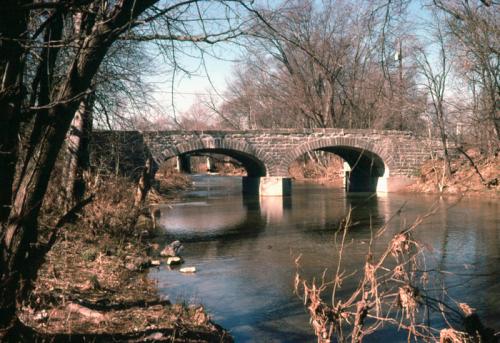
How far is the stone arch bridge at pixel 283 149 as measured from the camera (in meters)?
21.8

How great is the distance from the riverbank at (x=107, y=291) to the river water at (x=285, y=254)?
0.52 meters

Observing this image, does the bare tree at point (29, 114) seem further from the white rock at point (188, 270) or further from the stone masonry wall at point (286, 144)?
the stone masonry wall at point (286, 144)

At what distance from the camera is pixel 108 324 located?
470 centimetres

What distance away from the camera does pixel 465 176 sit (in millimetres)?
22688

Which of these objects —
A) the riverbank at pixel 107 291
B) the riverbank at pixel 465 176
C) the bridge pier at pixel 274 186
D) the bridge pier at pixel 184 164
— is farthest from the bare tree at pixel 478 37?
the bridge pier at pixel 184 164

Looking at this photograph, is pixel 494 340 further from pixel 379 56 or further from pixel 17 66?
pixel 17 66

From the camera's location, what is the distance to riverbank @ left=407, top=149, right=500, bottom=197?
68.7 ft

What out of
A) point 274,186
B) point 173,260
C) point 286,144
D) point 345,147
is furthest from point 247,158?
point 173,260

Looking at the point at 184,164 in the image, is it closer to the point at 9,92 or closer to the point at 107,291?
the point at 107,291

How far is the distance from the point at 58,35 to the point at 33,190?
0.98 meters

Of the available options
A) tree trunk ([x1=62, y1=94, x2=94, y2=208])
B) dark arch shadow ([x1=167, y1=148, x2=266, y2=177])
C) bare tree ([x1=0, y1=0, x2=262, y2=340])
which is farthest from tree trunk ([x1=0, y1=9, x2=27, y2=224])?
dark arch shadow ([x1=167, y1=148, x2=266, y2=177])

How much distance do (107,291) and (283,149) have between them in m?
18.2

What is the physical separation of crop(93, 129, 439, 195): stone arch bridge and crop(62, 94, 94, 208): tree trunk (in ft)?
32.3

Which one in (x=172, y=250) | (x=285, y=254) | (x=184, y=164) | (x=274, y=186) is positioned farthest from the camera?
(x=184, y=164)
